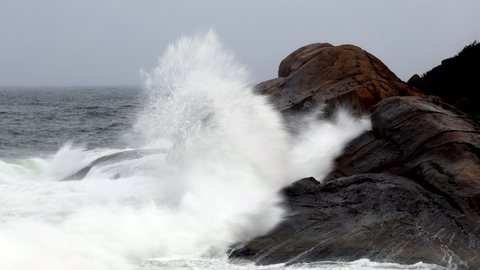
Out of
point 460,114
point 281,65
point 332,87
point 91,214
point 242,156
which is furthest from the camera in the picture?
point 281,65

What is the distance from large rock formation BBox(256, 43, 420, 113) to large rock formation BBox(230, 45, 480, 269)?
6.56 feet

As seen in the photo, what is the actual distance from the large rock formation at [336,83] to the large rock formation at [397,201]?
1999 millimetres

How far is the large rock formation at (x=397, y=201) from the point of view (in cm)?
724

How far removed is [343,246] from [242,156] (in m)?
3.65

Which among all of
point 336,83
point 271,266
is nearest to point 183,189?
point 271,266

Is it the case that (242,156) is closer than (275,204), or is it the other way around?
(275,204)

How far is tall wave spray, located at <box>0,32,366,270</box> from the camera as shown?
7742mm

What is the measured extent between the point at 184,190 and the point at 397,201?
3505 millimetres

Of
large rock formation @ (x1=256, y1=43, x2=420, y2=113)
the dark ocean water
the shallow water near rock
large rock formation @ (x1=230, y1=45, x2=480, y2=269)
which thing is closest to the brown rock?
large rock formation @ (x1=230, y1=45, x2=480, y2=269)

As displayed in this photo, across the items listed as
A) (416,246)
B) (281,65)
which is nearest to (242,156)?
(416,246)

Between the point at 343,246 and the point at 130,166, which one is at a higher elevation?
the point at 130,166

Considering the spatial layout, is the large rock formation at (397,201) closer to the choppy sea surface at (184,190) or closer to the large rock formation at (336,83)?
the choppy sea surface at (184,190)

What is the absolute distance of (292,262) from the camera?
23.7 ft

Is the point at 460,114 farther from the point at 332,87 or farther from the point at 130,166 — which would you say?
the point at 130,166
